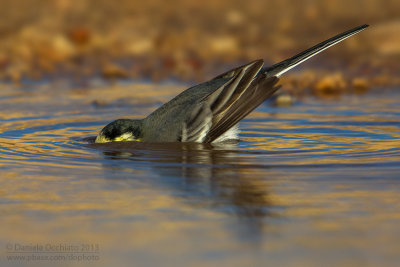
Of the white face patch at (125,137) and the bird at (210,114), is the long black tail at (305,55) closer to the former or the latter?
the bird at (210,114)

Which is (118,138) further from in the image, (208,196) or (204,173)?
(208,196)

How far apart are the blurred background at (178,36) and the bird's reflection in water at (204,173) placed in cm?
502

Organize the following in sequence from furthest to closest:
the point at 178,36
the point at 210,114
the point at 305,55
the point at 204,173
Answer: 1. the point at 178,36
2. the point at 305,55
3. the point at 210,114
4. the point at 204,173

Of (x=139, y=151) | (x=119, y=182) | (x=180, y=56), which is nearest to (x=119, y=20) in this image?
(x=180, y=56)

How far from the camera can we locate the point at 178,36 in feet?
46.2

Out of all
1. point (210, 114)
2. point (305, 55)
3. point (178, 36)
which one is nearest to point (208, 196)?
point (210, 114)

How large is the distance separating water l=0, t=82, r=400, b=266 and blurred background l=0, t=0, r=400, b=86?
4137mm

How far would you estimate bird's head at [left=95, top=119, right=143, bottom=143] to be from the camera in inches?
288

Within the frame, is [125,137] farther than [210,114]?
Yes

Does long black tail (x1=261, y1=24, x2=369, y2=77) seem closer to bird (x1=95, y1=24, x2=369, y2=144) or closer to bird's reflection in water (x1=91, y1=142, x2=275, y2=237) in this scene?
bird (x1=95, y1=24, x2=369, y2=144)

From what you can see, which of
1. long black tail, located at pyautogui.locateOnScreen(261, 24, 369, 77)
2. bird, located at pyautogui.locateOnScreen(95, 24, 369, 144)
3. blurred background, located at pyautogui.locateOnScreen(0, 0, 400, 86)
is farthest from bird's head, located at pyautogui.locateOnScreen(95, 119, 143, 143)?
blurred background, located at pyautogui.locateOnScreen(0, 0, 400, 86)

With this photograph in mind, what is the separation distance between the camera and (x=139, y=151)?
688 cm

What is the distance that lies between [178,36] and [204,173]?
8495mm

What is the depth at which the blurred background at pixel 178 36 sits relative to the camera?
1272 centimetres
